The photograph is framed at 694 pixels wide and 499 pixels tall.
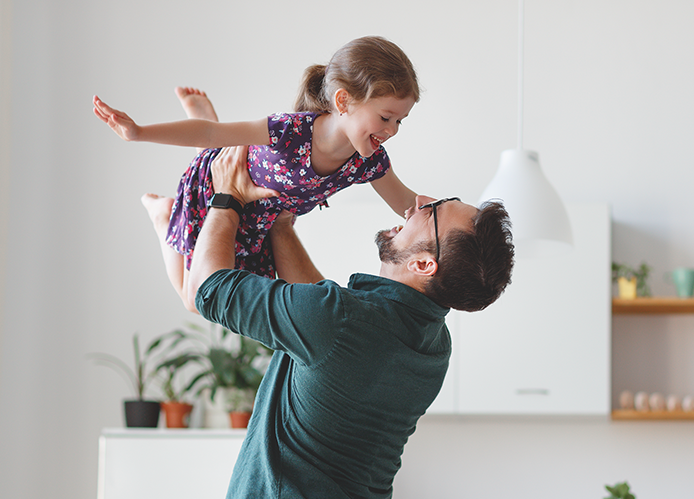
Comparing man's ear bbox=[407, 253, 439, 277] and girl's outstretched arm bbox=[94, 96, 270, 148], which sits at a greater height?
girl's outstretched arm bbox=[94, 96, 270, 148]

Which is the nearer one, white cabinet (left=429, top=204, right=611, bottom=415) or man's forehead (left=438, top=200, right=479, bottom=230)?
man's forehead (left=438, top=200, right=479, bottom=230)

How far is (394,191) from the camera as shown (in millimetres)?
1752

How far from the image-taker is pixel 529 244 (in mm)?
2525

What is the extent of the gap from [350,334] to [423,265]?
242 millimetres

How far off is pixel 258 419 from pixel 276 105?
250 centimetres

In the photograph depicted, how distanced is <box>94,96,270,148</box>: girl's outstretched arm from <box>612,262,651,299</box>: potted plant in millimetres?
2391

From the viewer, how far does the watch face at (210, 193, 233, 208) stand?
1583mm

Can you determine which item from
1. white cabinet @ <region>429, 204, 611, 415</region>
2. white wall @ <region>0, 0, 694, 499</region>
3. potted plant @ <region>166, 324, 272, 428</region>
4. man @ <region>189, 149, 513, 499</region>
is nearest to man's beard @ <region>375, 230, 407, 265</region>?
man @ <region>189, 149, 513, 499</region>

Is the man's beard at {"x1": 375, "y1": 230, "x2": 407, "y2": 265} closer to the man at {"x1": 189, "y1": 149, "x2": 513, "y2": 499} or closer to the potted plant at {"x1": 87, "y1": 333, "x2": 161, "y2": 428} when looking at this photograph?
the man at {"x1": 189, "y1": 149, "x2": 513, "y2": 499}

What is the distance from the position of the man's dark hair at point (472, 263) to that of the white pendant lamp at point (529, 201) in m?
0.82

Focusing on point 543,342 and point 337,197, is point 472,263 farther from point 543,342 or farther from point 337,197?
point 337,197

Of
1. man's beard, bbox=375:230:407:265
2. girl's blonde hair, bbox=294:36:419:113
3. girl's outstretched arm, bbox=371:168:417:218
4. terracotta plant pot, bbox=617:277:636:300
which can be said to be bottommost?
terracotta plant pot, bbox=617:277:636:300

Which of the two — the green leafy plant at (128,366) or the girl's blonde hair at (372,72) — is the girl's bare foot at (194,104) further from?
the green leafy plant at (128,366)

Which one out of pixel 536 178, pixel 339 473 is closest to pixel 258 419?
pixel 339 473
